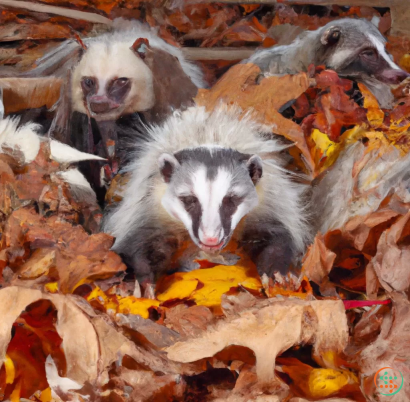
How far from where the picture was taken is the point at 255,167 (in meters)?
1.15

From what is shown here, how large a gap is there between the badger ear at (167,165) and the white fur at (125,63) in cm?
13

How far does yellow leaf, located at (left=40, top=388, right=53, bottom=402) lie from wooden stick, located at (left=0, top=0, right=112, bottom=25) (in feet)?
2.76

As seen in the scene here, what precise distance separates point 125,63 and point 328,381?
83cm

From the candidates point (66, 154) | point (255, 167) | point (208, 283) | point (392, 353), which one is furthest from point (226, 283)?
point (66, 154)

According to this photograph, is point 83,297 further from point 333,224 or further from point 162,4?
point 162,4

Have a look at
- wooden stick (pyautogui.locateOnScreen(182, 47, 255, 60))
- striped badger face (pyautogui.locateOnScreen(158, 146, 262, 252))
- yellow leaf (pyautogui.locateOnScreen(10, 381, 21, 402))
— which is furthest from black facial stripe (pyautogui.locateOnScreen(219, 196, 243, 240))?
yellow leaf (pyautogui.locateOnScreen(10, 381, 21, 402))

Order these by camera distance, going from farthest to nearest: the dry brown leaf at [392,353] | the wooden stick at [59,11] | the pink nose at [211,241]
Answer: the wooden stick at [59,11] < the pink nose at [211,241] < the dry brown leaf at [392,353]

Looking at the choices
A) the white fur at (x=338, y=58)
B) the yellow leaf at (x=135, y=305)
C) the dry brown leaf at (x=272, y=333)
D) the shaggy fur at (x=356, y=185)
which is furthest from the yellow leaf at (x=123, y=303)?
the white fur at (x=338, y=58)

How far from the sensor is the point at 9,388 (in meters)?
1.04

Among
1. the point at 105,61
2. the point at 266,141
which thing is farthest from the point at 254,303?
the point at 105,61

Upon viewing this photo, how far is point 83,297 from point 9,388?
0.23 metres

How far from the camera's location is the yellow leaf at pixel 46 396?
105cm

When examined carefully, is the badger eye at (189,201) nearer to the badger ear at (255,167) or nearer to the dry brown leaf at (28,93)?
the badger ear at (255,167)

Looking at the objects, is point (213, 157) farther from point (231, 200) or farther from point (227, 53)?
point (227, 53)
